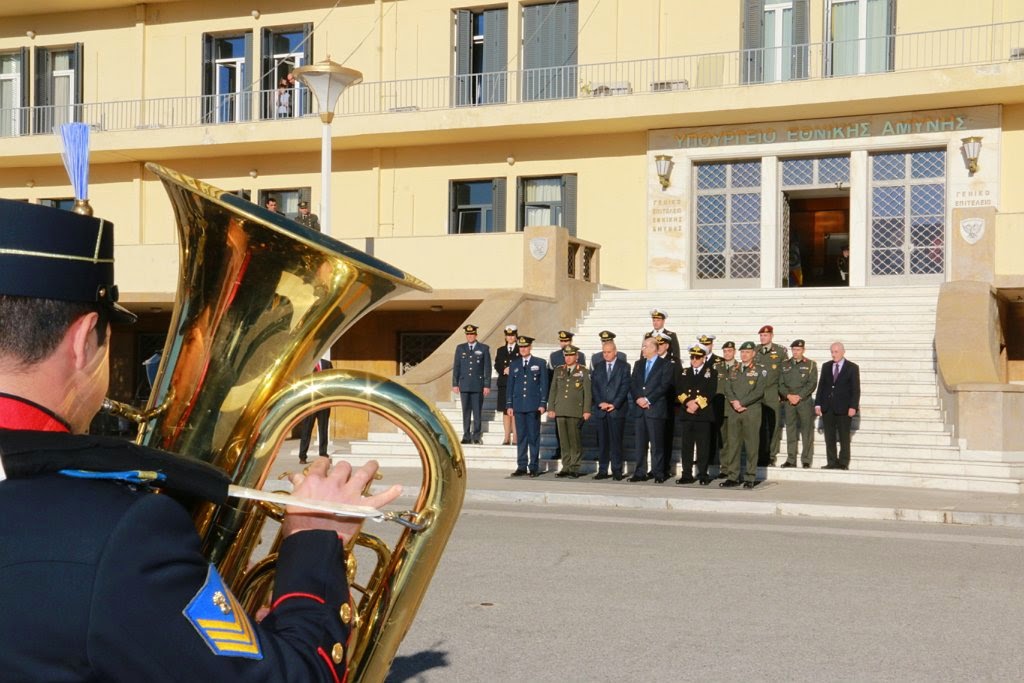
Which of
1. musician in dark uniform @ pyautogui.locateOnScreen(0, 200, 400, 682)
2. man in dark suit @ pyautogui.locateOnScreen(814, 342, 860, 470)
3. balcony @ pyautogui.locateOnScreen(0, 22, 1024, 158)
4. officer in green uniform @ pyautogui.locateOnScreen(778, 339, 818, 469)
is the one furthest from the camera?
balcony @ pyautogui.locateOnScreen(0, 22, 1024, 158)

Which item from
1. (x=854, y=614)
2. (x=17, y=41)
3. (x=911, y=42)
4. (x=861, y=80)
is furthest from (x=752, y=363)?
(x=17, y=41)

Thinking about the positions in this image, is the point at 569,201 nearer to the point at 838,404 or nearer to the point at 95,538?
the point at 838,404

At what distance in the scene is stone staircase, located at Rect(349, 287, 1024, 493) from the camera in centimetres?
1548

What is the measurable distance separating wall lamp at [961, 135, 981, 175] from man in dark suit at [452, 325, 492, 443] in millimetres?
11021

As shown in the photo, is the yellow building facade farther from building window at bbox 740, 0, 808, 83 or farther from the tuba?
the tuba

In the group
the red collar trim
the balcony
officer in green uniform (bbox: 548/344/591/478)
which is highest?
the balcony

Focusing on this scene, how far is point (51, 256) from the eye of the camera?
5.74 ft

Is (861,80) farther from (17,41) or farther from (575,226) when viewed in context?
(17,41)

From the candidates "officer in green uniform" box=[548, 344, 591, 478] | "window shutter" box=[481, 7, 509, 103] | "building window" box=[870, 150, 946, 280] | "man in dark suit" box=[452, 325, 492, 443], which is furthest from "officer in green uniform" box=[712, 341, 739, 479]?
"window shutter" box=[481, 7, 509, 103]

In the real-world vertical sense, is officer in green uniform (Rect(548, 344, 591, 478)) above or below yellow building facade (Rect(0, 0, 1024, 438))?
below

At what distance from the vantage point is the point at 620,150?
26312 mm

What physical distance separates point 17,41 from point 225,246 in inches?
1271

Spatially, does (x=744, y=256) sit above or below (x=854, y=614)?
above

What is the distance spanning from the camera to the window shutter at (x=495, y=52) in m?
27.6
